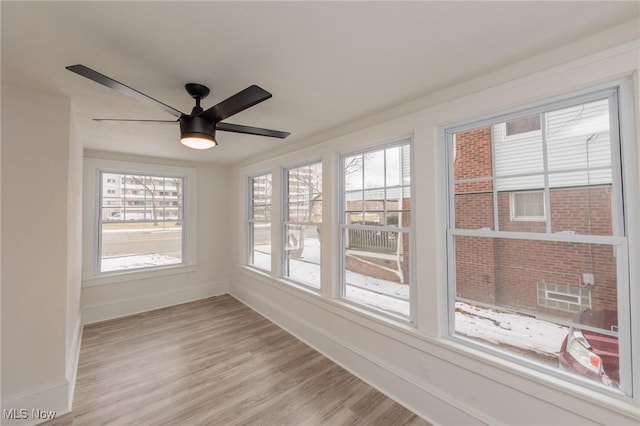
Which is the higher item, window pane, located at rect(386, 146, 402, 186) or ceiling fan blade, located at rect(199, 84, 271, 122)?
ceiling fan blade, located at rect(199, 84, 271, 122)

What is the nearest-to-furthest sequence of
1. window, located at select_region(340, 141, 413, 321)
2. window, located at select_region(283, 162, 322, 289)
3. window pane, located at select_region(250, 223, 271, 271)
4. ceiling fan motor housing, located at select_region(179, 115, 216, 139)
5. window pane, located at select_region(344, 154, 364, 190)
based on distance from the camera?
ceiling fan motor housing, located at select_region(179, 115, 216, 139) → window, located at select_region(340, 141, 413, 321) → window pane, located at select_region(344, 154, 364, 190) → window, located at select_region(283, 162, 322, 289) → window pane, located at select_region(250, 223, 271, 271)

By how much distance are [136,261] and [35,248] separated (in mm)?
2522

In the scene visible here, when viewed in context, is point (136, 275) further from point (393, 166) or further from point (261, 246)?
point (393, 166)

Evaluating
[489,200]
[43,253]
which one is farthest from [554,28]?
[43,253]

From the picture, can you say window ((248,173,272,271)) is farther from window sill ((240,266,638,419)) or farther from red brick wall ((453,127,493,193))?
red brick wall ((453,127,493,193))

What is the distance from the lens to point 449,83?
6.15 feet

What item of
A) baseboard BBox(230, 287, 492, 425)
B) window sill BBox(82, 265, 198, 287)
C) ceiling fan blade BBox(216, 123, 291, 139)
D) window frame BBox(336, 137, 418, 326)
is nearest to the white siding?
window frame BBox(336, 137, 418, 326)

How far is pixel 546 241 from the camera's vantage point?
63.6 inches

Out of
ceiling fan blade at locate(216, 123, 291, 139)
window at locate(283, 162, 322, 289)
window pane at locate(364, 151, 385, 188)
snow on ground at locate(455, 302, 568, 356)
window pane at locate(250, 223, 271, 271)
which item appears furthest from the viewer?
window pane at locate(250, 223, 271, 271)

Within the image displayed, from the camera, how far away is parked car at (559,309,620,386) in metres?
1.41

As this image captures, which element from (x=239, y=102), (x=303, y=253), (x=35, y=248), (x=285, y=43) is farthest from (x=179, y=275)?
(x=285, y=43)

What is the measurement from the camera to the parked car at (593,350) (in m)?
1.41

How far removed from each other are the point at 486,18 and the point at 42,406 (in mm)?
3879

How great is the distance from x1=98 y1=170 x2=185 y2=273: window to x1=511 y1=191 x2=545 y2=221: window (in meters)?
4.83
